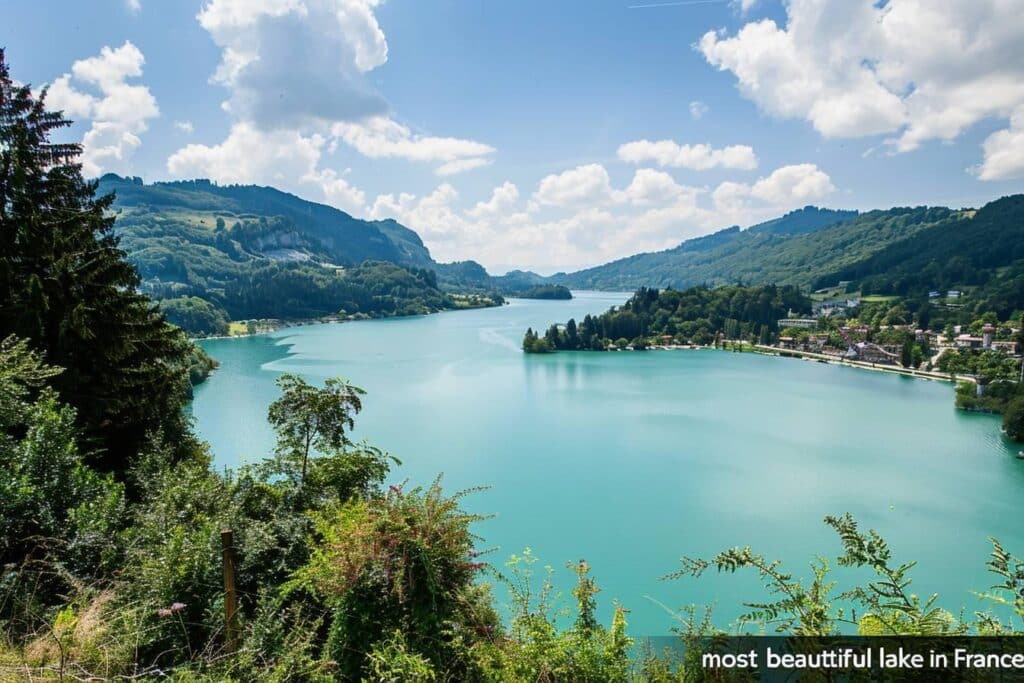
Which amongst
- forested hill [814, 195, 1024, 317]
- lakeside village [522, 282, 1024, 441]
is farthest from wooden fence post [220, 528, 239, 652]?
forested hill [814, 195, 1024, 317]

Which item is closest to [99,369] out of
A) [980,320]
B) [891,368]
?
[891,368]

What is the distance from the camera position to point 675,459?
86.1 feet

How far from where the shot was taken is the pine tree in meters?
8.41

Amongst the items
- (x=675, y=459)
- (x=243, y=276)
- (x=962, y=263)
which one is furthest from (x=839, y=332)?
(x=243, y=276)

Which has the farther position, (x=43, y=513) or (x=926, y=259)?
(x=926, y=259)

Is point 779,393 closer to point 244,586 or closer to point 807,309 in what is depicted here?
point 244,586

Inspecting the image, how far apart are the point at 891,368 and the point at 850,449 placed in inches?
1555

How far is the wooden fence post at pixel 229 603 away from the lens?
13.8 ft

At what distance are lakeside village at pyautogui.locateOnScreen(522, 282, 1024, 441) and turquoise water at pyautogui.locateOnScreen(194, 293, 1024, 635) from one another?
18.1ft

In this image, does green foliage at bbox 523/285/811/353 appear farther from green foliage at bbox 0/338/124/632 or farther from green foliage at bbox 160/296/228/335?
green foliage at bbox 0/338/124/632

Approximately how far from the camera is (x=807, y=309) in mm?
97750

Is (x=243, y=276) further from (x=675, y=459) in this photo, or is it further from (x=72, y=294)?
(x=72, y=294)

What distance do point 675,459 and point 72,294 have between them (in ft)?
78.6

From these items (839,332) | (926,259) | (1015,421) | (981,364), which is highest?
(926,259)
